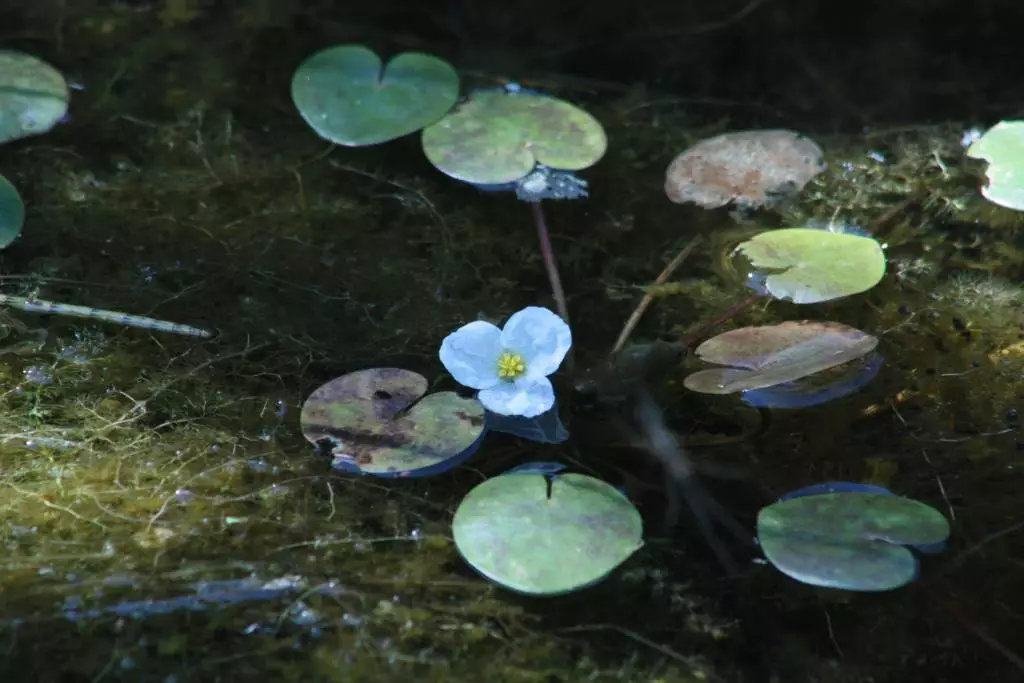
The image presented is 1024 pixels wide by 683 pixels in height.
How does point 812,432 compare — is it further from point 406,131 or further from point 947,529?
point 406,131

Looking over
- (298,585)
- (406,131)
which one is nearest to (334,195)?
(406,131)

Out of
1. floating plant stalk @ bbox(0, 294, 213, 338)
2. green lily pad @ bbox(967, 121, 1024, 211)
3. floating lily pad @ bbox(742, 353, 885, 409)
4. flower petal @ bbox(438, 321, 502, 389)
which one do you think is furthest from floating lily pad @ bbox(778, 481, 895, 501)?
floating plant stalk @ bbox(0, 294, 213, 338)

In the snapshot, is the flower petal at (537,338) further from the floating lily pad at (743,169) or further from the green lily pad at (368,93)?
the green lily pad at (368,93)

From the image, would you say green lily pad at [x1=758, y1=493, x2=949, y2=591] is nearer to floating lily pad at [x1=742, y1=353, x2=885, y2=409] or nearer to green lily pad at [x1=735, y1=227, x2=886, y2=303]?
floating lily pad at [x1=742, y1=353, x2=885, y2=409]

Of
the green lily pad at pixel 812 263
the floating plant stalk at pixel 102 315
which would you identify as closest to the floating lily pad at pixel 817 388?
the green lily pad at pixel 812 263

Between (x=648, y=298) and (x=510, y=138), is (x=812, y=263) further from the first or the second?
(x=510, y=138)
